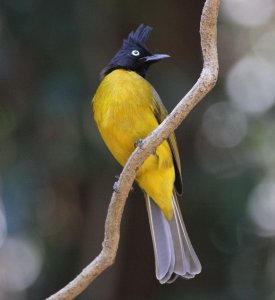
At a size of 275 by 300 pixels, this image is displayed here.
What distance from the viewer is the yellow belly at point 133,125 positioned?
386 cm

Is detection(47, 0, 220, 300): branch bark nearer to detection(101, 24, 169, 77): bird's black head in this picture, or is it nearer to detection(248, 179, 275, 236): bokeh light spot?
detection(101, 24, 169, 77): bird's black head

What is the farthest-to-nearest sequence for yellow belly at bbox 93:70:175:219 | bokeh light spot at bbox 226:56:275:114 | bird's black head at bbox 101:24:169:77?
Result: 1. bokeh light spot at bbox 226:56:275:114
2. bird's black head at bbox 101:24:169:77
3. yellow belly at bbox 93:70:175:219

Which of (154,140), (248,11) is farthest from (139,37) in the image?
(248,11)

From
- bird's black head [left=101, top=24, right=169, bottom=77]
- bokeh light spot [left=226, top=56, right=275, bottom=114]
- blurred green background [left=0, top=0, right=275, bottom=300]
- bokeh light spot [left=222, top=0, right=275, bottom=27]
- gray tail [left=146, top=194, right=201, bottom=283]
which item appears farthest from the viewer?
bokeh light spot [left=222, top=0, right=275, bottom=27]

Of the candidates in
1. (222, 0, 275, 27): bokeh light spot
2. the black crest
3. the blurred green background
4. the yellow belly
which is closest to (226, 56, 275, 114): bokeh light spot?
the blurred green background

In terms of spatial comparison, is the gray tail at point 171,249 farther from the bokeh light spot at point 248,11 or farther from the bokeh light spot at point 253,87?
the bokeh light spot at point 248,11

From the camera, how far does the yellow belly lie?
12.7 feet

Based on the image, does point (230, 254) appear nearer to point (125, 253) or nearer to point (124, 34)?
point (125, 253)

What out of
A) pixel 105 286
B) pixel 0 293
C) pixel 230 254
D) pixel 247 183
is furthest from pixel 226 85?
pixel 0 293

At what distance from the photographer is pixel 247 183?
16.6 ft

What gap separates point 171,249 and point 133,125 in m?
0.59

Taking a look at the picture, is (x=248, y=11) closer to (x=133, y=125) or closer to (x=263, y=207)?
(x=263, y=207)

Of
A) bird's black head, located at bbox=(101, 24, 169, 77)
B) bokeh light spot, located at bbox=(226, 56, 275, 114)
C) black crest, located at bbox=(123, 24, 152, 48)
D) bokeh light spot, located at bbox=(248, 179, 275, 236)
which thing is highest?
black crest, located at bbox=(123, 24, 152, 48)

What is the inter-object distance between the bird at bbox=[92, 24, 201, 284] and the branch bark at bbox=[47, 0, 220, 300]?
67cm
